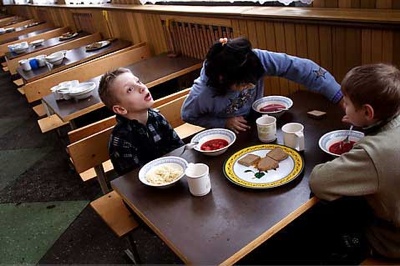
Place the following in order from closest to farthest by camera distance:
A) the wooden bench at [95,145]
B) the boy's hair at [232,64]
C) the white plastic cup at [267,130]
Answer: the white plastic cup at [267,130], the boy's hair at [232,64], the wooden bench at [95,145]

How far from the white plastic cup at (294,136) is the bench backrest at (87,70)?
2.30 m

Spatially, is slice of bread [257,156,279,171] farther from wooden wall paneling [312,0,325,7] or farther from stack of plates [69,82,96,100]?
stack of plates [69,82,96,100]

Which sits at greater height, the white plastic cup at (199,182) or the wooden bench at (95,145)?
the white plastic cup at (199,182)

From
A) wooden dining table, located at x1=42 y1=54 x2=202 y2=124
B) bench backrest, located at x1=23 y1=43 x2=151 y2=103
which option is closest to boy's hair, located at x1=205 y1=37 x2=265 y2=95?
wooden dining table, located at x1=42 y1=54 x2=202 y2=124

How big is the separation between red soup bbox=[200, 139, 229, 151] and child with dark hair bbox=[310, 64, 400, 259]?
45cm

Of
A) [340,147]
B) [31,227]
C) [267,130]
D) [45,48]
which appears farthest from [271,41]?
[45,48]

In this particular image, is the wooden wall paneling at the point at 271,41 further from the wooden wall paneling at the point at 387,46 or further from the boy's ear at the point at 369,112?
the boy's ear at the point at 369,112

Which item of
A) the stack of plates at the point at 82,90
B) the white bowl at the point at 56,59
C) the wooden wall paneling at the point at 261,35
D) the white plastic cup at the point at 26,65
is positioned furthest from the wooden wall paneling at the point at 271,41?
the white plastic cup at the point at 26,65

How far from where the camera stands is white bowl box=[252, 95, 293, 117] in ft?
5.37

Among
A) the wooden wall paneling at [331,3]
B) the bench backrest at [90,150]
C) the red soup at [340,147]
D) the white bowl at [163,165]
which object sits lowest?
the bench backrest at [90,150]

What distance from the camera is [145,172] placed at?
1429 millimetres

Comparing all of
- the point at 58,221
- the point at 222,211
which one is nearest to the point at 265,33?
the point at 222,211

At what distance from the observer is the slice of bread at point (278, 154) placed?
1325 mm

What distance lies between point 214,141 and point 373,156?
26.4 inches
